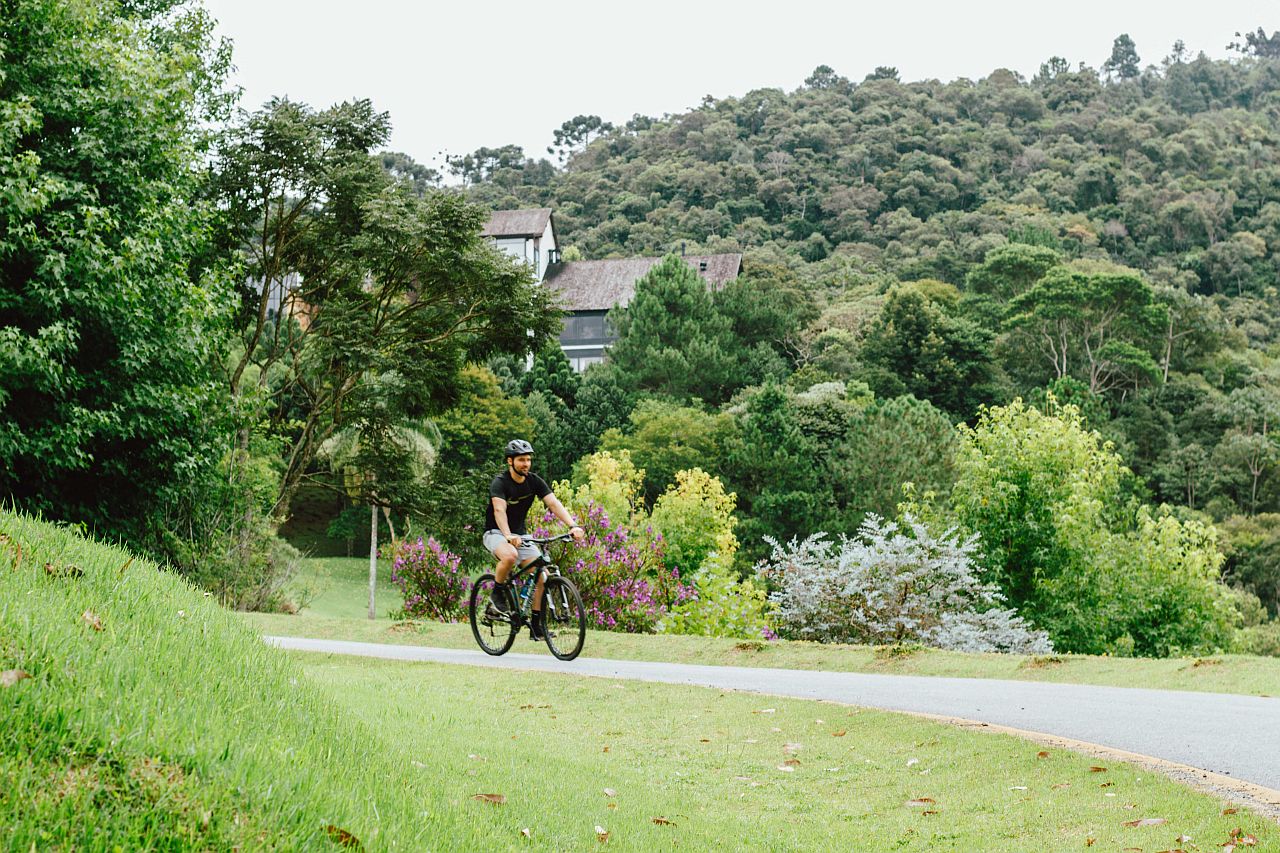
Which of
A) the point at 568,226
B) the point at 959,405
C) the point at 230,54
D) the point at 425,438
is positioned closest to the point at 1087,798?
the point at 230,54

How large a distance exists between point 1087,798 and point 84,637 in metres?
4.89

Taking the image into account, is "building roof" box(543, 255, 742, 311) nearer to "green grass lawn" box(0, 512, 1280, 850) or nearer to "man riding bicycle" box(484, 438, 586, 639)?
"man riding bicycle" box(484, 438, 586, 639)

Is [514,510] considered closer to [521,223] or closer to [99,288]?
[99,288]

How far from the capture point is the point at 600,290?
70.4 m

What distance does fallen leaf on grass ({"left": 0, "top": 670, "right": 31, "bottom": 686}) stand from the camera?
3.17 meters

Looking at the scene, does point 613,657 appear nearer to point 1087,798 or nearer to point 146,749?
point 1087,798

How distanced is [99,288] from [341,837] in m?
14.1

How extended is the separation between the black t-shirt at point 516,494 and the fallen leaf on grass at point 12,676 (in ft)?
24.9

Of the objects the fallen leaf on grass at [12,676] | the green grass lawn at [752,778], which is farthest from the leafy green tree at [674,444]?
the fallen leaf on grass at [12,676]

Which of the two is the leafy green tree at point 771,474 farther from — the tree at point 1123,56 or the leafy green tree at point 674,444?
the tree at point 1123,56

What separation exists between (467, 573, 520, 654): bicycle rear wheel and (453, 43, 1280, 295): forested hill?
62.0 meters

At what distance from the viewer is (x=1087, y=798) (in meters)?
5.76

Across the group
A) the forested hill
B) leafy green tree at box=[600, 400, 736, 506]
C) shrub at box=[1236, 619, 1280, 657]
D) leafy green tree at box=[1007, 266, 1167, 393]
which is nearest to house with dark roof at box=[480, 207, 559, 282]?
the forested hill

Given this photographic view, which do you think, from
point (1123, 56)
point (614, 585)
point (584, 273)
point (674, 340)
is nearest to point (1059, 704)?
point (614, 585)
